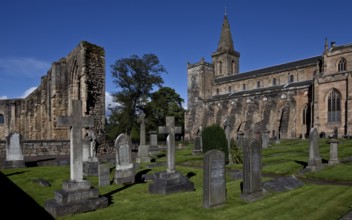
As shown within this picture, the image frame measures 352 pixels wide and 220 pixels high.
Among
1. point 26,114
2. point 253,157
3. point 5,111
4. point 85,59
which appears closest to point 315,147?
point 253,157

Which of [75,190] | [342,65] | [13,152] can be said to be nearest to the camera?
[75,190]

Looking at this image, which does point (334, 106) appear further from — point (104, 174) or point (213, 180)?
point (213, 180)

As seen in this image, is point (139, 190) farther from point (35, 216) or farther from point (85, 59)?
point (85, 59)

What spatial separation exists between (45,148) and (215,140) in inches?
509

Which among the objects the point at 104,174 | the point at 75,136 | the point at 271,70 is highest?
the point at 271,70

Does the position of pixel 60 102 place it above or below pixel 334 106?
above

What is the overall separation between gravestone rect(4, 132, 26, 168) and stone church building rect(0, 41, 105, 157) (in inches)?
263

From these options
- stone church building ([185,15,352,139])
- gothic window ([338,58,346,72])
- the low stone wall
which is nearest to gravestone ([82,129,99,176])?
the low stone wall

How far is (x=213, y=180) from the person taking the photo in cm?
742

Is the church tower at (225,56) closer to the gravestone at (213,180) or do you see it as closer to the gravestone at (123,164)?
the gravestone at (123,164)

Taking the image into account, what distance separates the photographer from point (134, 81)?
44.0m

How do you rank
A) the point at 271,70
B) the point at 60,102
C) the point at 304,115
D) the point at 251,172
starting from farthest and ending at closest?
the point at 271,70 → the point at 304,115 → the point at 60,102 → the point at 251,172

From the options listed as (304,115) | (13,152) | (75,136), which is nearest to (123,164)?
(75,136)

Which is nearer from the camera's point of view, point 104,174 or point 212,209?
point 212,209
